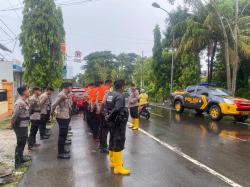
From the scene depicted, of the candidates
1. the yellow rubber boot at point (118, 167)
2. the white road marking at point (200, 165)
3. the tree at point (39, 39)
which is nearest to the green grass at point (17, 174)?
the yellow rubber boot at point (118, 167)

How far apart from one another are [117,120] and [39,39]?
39.3 ft

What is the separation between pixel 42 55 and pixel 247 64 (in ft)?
54.0

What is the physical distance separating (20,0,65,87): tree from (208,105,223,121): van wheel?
8676mm

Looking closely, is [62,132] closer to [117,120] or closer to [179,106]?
[117,120]

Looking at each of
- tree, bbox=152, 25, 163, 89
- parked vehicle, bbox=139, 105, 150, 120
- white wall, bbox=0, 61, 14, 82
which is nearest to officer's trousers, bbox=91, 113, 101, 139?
parked vehicle, bbox=139, 105, 150, 120

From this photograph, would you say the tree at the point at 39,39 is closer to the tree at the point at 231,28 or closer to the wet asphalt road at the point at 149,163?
the wet asphalt road at the point at 149,163

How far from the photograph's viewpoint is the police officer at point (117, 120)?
730 centimetres

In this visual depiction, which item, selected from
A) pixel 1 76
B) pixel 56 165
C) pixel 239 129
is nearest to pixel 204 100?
pixel 239 129

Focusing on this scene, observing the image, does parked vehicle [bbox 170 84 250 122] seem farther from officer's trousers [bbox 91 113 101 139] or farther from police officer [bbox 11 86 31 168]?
police officer [bbox 11 86 31 168]

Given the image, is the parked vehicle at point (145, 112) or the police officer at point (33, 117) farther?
the parked vehicle at point (145, 112)

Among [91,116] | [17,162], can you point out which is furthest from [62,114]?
[91,116]

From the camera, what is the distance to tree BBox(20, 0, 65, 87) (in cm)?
1781

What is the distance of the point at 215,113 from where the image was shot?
57.4 feet

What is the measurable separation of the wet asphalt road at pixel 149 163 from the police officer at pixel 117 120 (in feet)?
1.13
